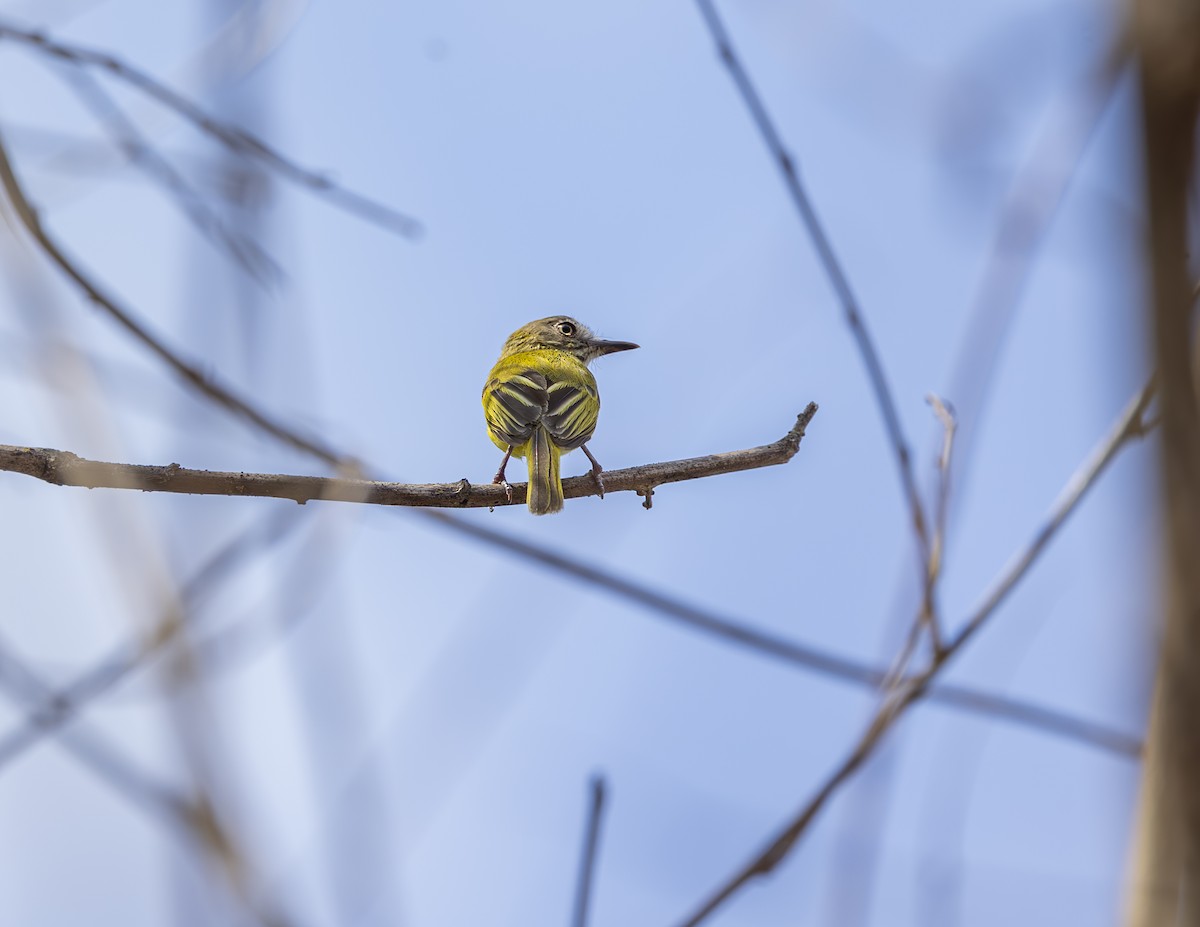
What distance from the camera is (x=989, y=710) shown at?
2367 mm

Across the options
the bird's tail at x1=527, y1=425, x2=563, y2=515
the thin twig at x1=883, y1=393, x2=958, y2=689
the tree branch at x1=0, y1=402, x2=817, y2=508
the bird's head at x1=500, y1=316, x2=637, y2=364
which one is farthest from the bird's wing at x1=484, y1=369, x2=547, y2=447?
the thin twig at x1=883, y1=393, x2=958, y2=689

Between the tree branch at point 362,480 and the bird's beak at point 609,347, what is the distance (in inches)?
132

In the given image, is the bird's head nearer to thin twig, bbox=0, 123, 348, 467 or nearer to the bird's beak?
the bird's beak

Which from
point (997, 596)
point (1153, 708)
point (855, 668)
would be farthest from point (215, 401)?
point (1153, 708)

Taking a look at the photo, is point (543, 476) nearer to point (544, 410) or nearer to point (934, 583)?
point (544, 410)

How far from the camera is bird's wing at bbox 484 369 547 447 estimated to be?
6.08m

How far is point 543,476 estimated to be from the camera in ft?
18.1

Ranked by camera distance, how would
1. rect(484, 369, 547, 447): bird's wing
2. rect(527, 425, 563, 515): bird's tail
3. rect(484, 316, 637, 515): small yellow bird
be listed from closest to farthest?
rect(527, 425, 563, 515): bird's tail → rect(484, 316, 637, 515): small yellow bird → rect(484, 369, 547, 447): bird's wing

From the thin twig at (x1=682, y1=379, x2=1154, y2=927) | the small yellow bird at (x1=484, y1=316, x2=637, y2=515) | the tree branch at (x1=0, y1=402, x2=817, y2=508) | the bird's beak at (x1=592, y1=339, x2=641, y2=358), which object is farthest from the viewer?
the bird's beak at (x1=592, y1=339, x2=641, y2=358)

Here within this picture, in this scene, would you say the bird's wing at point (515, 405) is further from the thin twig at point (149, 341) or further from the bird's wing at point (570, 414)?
the thin twig at point (149, 341)

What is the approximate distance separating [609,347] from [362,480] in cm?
593

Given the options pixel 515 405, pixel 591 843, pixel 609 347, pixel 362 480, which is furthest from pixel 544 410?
pixel 591 843

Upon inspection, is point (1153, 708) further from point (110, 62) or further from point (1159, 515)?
point (110, 62)

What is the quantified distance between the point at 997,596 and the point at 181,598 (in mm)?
1405
